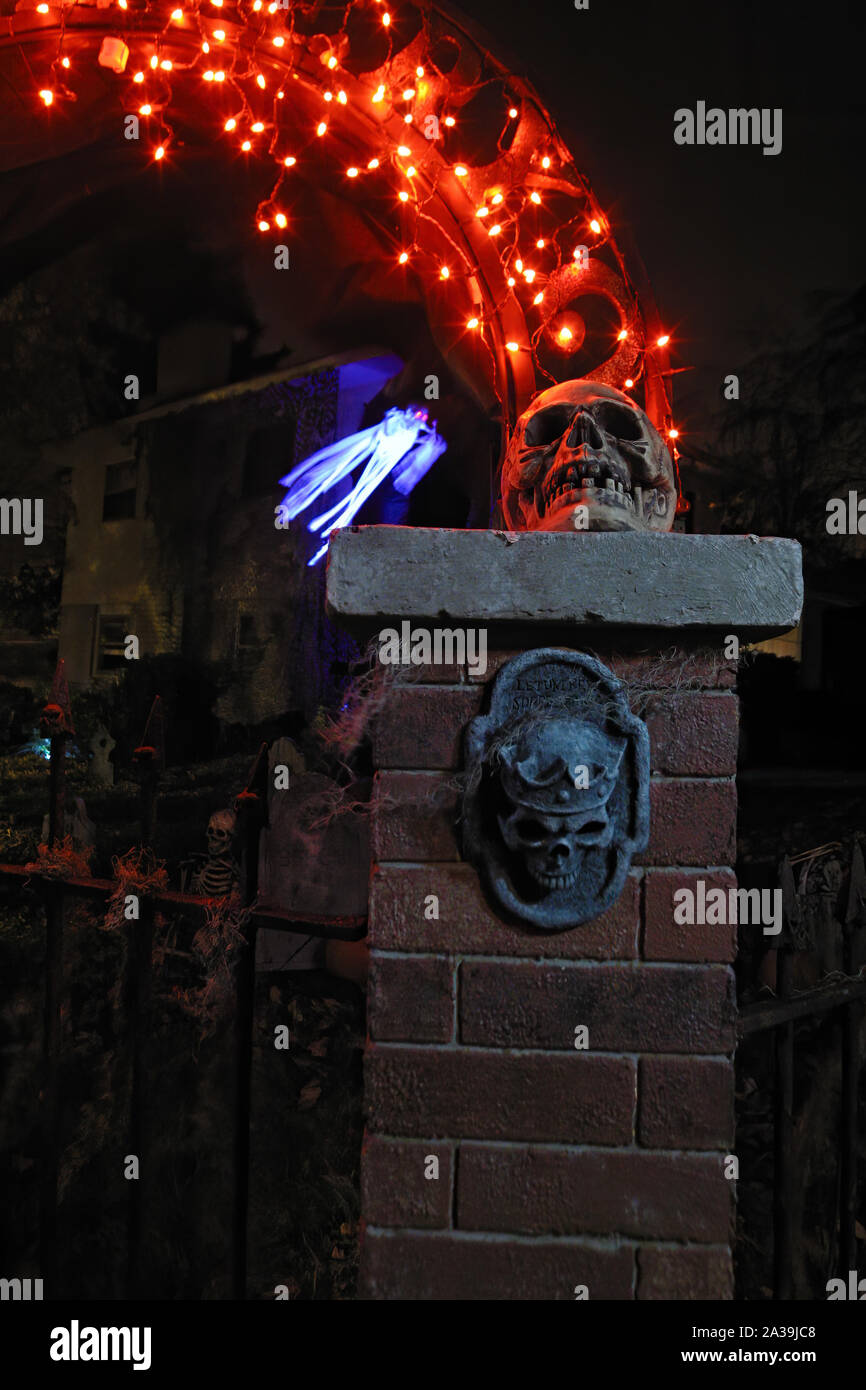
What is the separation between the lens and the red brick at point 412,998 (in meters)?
1.15

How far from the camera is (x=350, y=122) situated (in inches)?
104

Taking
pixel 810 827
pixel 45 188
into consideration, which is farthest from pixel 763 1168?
pixel 45 188

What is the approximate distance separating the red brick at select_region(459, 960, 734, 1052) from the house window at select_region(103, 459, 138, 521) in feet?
10.9

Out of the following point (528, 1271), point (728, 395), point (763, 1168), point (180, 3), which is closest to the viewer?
point (528, 1271)

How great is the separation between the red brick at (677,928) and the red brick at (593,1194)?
0.98ft

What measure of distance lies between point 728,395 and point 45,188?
324 centimetres

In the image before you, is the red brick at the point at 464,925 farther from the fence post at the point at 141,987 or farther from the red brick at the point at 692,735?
the fence post at the point at 141,987

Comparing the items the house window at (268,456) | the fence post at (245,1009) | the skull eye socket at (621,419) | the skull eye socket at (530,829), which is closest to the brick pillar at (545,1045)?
the skull eye socket at (530,829)

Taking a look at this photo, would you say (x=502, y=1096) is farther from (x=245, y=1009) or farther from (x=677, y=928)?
(x=245, y=1009)

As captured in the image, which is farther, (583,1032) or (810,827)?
(810,827)

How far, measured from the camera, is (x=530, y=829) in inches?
43.4

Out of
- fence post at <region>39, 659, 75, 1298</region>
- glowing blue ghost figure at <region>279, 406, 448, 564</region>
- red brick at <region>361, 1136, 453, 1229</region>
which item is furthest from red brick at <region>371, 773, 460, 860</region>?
glowing blue ghost figure at <region>279, 406, 448, 564</region>

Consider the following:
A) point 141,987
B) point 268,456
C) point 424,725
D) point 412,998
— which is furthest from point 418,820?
point 268,456

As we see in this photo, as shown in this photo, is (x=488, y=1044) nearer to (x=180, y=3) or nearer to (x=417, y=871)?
(x=417, y=871)
